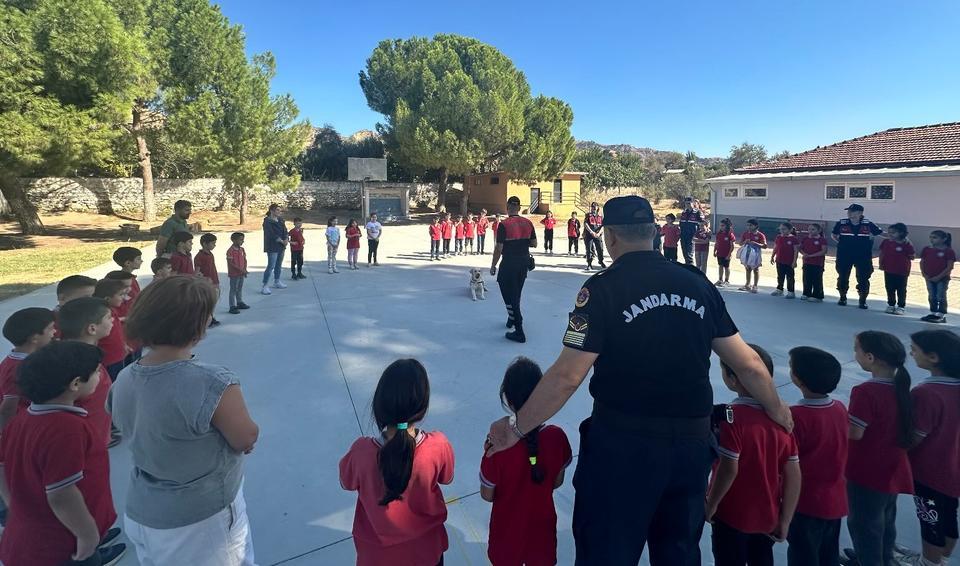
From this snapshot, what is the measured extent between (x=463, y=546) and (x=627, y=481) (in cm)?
126

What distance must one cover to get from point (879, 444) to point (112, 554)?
3.79 metres

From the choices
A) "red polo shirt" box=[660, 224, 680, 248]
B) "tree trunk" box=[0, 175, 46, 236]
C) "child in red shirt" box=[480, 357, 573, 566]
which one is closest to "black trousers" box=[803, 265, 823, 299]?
"red polo shirt" box=[660, 224, 680, 248]

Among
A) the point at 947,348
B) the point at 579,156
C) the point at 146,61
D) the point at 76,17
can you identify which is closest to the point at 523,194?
the point at 579,156

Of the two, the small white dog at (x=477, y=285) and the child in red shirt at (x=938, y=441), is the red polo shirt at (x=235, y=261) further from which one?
the child in red shirt at (x=938, y=441)

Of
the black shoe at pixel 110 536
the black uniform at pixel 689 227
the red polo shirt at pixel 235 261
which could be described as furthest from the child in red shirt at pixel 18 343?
the black uniform at pixel 689 227

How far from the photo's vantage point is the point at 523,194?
115 feet

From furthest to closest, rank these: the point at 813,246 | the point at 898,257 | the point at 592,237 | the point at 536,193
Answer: the point at 536,193 < the point at 592,237 < the point at 813,246 < the point at 898,257

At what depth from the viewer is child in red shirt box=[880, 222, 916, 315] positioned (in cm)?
760

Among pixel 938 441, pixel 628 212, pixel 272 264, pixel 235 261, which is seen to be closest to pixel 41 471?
pixel 628 212

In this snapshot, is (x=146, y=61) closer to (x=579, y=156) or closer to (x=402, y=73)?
(x=402, y=73)

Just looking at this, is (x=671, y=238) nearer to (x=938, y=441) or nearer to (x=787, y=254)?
(x=787, y=254)

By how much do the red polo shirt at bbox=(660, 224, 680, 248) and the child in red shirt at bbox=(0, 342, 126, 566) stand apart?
35.4 ft

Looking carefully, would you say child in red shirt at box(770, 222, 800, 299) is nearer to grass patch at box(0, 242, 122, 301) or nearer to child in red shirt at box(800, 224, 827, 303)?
child in red shirt at box(800, 224, 827, 303)

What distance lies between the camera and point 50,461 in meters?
1.80
